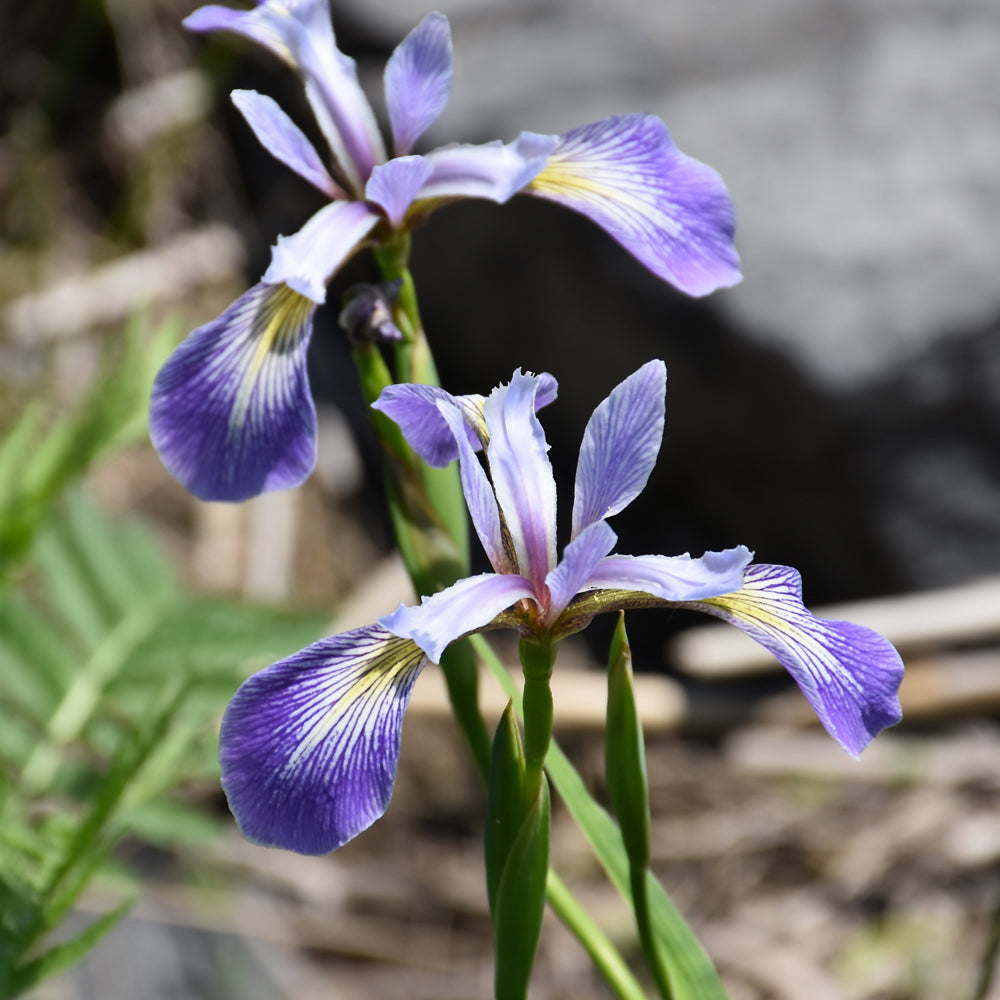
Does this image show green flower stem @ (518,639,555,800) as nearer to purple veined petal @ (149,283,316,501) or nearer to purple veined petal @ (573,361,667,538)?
purple veined petal @ (573,361,667,538)

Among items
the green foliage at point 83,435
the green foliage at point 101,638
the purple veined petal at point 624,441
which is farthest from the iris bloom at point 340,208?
the green foliage at point 83,435

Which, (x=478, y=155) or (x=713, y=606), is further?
(x=478, y=155)

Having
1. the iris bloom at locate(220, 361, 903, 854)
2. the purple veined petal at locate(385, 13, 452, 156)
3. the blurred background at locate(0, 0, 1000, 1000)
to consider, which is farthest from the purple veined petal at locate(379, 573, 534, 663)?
the blurred background at locate(0, 0, 1000, 1000)

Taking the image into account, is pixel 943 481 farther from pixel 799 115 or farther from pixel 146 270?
pixel 146 270

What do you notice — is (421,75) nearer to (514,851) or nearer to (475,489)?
(475,489)

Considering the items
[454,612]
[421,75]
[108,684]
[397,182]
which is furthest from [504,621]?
[108,684]

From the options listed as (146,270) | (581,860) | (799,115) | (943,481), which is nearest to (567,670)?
(581,860)
